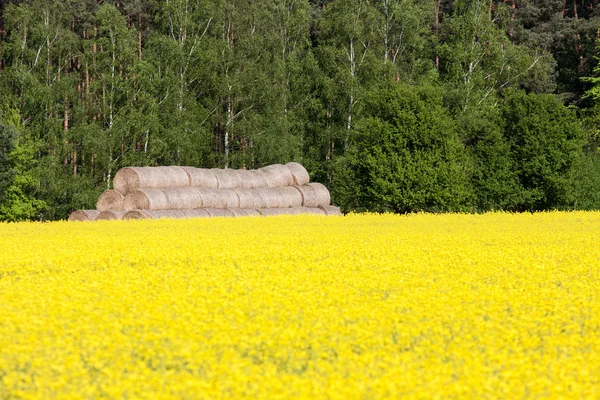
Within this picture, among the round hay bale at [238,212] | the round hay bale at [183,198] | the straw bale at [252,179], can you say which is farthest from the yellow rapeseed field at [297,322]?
the straw bale at [252,179]

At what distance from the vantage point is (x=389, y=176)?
4591 cm

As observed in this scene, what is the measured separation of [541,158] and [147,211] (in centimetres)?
2616

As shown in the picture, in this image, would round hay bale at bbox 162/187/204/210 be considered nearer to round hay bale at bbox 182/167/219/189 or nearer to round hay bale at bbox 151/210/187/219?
round hay bale at bbox 151/210/187/219

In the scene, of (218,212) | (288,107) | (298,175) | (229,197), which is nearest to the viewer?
(218,212)

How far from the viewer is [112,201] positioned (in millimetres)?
34812

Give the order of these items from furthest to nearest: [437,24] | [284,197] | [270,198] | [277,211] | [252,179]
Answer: [437,24] < [284,197] < [252,179] < [270,198] < [277,211]

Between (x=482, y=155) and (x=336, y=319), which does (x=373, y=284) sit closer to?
(x=336, y=319)

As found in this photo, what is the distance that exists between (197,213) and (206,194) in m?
1.67

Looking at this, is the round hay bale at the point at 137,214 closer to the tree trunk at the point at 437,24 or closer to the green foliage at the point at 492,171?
the green foliage at the point at 492,171

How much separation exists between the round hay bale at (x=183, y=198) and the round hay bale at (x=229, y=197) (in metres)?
1.50

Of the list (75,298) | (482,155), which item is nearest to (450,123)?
(482,155)

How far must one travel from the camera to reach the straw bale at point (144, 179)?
3538 centimetres

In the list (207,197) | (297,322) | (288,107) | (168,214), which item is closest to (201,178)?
(207,197)

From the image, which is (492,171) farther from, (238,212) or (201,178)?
(201,178)
